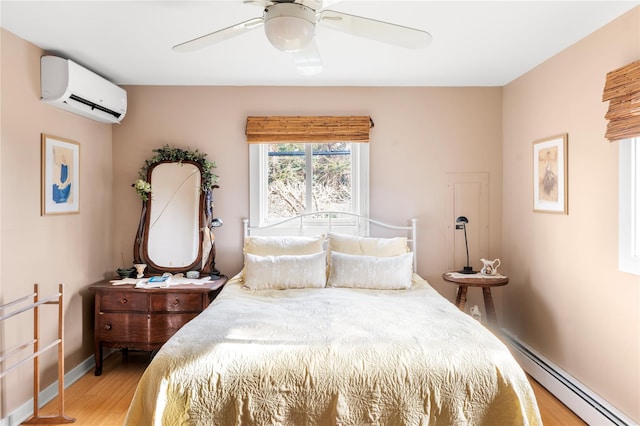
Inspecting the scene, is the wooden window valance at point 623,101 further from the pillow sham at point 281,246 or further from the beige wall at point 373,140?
the pillow sham at point 281,246

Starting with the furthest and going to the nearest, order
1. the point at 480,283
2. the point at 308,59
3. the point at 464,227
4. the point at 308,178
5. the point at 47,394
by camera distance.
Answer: the point at 308,178
the point at 464,227
the point at 480,283
the point at 47,394
the point at 308,59

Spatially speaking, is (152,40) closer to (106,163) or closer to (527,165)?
(106,163)

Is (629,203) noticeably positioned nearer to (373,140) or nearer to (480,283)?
(480,283)

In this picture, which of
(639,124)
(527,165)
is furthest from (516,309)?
(639,124)

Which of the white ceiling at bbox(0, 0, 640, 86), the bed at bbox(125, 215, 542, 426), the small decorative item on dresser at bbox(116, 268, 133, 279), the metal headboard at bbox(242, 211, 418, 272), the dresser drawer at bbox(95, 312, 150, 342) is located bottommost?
the dresser drawer at bbox(95, 312, 150, 342)

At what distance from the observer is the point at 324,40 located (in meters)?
2.75

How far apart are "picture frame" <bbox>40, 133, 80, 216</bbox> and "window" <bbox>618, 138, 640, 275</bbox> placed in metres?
3.73

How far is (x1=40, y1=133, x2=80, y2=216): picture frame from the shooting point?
2.89 metres

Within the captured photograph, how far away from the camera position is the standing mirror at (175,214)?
3697 millimetres

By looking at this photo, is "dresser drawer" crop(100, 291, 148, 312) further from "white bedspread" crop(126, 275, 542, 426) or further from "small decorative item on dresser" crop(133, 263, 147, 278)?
"white bedspread" crop(126, 275, 542, 426)

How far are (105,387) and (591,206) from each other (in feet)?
12.1

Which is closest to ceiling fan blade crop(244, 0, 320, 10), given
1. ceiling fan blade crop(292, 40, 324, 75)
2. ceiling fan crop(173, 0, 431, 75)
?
ceiling fan crop(173, 0, 431, 75)

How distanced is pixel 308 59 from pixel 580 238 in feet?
7.10

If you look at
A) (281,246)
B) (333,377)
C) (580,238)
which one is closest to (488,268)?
(580,238)
